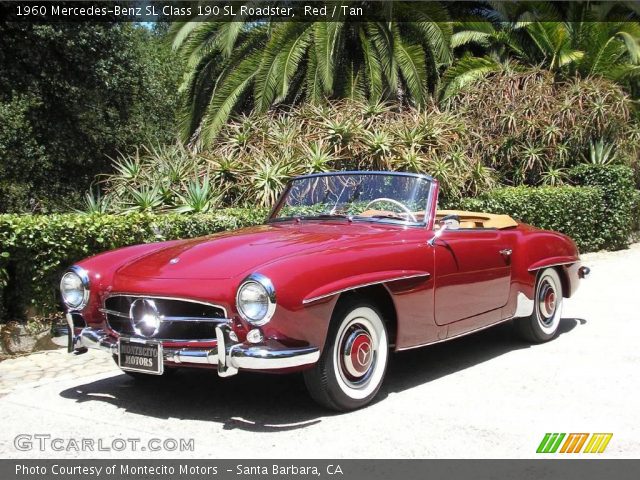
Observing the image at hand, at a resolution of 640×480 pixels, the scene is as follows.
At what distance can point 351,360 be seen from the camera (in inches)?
179

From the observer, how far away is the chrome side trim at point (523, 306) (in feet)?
20.0

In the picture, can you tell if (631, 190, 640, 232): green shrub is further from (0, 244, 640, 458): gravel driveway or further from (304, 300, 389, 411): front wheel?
(304, 300, 389, 411): front wheel

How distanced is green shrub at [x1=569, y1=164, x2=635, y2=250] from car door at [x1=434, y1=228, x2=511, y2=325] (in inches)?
379

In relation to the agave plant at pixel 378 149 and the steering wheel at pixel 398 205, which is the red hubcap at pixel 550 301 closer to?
the steering wheel at pixel 398 205

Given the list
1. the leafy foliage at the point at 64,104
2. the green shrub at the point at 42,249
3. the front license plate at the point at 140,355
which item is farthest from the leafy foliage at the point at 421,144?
the front license plate at the point at 140,355

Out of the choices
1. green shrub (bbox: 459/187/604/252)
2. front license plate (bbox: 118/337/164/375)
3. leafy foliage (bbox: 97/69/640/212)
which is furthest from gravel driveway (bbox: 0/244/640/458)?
green shrub (bbox: 459/187/604/252)

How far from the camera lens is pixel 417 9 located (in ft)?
55.4

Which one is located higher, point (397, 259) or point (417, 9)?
point (417, 9)

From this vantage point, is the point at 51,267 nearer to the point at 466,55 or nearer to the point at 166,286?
the point at 166,286

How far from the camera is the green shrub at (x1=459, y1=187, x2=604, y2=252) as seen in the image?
Result: 12.5 metres

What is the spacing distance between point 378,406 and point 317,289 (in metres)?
0.96

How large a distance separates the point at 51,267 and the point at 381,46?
36.4ft
